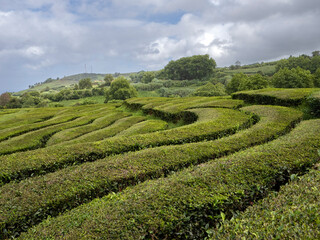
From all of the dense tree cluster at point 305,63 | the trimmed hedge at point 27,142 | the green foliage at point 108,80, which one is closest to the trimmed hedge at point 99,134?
the trimmed hedge at point 27,142

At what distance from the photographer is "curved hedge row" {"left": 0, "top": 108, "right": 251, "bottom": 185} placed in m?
8.81

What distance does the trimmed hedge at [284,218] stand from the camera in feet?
12.2

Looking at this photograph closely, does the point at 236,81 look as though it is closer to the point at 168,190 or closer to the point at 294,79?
the point at 294,79

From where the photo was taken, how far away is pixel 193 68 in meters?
134

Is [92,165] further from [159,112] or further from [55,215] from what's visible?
[159,112]

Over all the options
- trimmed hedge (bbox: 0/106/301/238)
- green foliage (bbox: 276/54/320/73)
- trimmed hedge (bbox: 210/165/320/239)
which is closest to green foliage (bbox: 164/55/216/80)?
green foliage (bbox: 276/54/320/73)

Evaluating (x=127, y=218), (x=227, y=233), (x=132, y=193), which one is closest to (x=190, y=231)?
(x=227, y=233)

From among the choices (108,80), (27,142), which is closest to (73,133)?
(27,142)

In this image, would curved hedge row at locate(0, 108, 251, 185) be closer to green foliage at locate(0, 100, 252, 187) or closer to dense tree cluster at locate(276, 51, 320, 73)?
green foliage at locate(0, 100, 252, 187)

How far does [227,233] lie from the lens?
4297 mm

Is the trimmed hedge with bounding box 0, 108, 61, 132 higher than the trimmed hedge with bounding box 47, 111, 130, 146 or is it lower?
higher

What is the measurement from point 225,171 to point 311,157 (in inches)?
122

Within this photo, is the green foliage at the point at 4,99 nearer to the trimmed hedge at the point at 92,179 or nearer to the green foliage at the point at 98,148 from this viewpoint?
the green foliage at the point at 98,148

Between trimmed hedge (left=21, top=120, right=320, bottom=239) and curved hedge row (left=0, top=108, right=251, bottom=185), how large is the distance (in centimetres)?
348
